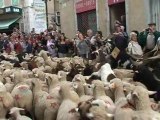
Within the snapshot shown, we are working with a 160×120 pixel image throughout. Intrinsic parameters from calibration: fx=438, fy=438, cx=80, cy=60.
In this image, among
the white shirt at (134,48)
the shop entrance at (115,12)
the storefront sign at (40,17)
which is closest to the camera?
the white shirt at (134,48)

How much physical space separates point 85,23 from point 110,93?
1405cm

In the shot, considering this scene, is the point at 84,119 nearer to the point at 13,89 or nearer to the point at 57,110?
the point at 57,110

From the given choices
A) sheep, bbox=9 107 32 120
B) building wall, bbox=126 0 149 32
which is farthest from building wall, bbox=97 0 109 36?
sheep, bbox=9 107 32 120

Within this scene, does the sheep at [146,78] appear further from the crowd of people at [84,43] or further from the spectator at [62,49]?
the spectator at [62,49]

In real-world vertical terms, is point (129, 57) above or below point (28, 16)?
below

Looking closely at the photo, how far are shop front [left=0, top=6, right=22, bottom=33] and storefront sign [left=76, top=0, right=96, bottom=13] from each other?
498 inches

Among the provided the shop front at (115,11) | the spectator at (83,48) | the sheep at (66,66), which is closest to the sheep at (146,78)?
the sheep at (66,66)

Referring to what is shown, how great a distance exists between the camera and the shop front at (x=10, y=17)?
31.8 m

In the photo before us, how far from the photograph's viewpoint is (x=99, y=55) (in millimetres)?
9016

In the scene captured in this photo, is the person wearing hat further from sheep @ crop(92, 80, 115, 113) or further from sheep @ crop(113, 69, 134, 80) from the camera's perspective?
sheep @ crop(92, 80, 115, 113)

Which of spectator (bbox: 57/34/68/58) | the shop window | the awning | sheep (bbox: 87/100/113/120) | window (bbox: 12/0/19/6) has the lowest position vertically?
sheep (bbox: 87/100/113/120)

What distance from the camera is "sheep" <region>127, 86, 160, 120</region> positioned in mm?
4496

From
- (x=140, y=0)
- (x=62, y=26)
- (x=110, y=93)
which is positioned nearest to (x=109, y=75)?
(x=110, y=93)

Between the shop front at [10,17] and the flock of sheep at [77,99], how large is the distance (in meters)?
24.6
